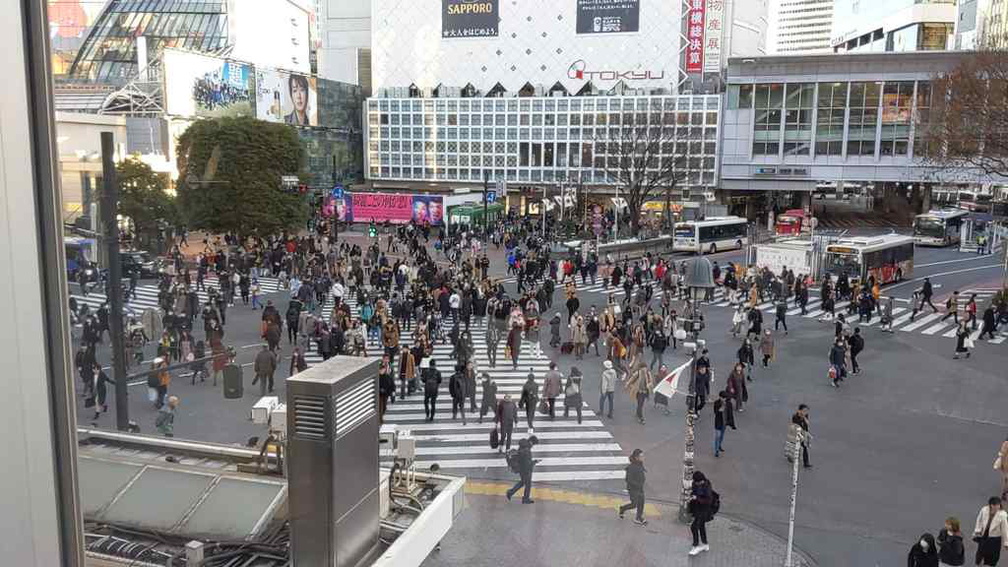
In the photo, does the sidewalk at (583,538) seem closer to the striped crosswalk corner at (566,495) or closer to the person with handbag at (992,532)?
the striped crosswalk corner at (566,495)

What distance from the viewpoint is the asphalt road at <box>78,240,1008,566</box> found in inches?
472

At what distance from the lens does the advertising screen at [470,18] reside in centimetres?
7444

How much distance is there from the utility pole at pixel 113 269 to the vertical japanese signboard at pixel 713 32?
65.7 m

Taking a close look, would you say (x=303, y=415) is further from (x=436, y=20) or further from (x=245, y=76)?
(x=436, y=20)

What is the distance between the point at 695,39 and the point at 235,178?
43.7 metres

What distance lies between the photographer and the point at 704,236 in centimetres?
4306

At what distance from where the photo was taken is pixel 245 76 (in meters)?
54.5

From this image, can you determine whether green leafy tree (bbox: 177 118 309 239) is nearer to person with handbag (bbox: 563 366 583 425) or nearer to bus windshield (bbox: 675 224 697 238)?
bus windshield (bbox: 675 224 697 238)

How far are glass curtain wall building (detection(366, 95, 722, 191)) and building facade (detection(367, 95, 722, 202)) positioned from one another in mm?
77

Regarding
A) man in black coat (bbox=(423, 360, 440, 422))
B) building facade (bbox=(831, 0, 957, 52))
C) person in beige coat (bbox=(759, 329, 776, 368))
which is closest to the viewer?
man in black coat (bbox=(423, 360, 440, 422))

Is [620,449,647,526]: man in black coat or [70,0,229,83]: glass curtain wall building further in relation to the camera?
[70,0,229,83]: glass curtain wall building

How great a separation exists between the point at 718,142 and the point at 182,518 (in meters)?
58.6

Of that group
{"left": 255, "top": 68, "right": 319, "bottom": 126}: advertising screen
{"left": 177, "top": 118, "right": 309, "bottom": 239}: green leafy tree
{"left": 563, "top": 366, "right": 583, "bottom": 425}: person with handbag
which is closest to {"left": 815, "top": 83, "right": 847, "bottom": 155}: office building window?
{"left": 177, "top": 118, "right": 309, "bottom": 239}: green leafy tree

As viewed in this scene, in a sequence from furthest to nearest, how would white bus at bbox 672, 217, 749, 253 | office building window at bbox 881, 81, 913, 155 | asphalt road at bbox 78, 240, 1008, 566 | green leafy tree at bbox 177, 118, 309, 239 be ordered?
office building window at bbox 881, 81, 913, 155 < white bus at bbox 672, 217, 749, 253 < green leafy tree at bbox 177, 118, 309, 239 < asphalt road at bbox 78, 240, 1008, 566
